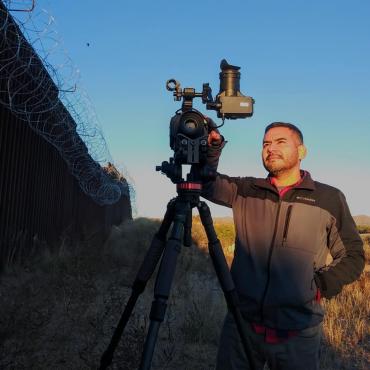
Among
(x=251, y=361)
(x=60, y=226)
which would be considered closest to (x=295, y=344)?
(x=251, y=361)

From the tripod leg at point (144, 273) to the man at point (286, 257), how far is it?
0.42 metres

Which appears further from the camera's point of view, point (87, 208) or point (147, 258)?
point (87, 208)

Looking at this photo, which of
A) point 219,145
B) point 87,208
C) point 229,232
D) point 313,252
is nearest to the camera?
point 313,252

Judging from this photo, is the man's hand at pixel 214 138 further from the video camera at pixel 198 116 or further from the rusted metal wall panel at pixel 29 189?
the rusted metal wall panel at pixel 29 189

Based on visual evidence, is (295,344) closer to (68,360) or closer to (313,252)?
(313,252)

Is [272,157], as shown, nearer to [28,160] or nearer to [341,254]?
[341,254]

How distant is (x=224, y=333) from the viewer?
8.19ft

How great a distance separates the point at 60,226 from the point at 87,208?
12.6 feet

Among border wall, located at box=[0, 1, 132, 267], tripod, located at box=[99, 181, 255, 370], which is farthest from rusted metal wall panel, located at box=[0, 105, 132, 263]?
tripod, located at box=[99, 181, 255, 370]

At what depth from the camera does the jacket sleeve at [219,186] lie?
2.53 metres

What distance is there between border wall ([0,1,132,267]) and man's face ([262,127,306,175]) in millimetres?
2722

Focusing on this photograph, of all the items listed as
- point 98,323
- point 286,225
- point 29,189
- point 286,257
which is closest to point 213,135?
point 286,225

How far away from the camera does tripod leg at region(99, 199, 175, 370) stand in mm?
2156

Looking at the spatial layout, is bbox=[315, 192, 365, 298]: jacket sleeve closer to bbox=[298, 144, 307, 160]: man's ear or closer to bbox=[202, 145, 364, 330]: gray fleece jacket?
bbox=[202, 145, 364, 330]: gray fleece jacket
